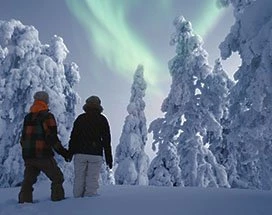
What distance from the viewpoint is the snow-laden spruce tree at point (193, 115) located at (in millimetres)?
23750

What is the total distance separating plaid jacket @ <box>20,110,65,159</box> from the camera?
22.2 feet

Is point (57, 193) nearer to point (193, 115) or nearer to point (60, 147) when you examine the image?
point (60, 147)

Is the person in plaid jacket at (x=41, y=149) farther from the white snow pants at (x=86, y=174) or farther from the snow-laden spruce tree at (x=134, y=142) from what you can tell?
the snow-laden spruce tree at (x=134, y=142)

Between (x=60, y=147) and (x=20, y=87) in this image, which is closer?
(x=60, y=147)

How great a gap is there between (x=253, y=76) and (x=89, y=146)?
733cm

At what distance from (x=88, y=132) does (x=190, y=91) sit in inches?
704

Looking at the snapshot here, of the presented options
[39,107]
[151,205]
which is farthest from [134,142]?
[151,205]

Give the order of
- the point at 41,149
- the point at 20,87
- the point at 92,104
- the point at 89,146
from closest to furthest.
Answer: the point at 41,149
the point at 89,146
the point at 92,104
the point at 20,87

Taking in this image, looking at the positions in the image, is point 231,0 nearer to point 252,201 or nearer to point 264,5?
point 264,5

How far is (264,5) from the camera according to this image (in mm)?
10258

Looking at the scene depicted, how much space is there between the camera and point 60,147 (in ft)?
22.3

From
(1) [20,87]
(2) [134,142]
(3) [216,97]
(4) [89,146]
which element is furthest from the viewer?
(2) [134,142]

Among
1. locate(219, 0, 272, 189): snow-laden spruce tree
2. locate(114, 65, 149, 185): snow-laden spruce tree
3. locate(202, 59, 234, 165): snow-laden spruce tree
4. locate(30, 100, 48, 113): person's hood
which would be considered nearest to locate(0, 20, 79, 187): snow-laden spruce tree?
locate(114, 65, 149, 185): snow-laden spruce tree

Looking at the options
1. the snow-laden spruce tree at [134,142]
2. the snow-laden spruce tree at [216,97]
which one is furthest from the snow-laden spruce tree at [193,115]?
the snow-laden spruce tree at [134,142]
